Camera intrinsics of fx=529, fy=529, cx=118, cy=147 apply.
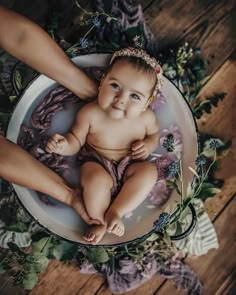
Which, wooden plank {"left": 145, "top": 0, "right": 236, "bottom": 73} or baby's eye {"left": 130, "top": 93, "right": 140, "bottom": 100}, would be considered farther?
wooden plank {"left": 145, "top": 0, "right": 236, "bottom": 73}

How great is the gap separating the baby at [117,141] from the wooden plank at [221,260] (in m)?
0.23

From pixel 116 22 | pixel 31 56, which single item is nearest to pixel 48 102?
pixel 31 56

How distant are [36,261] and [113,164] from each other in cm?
21

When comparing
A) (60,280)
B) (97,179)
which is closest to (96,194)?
(97,179)

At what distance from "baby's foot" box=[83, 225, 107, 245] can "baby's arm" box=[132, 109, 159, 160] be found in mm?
121

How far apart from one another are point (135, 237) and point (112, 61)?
0.91 feet

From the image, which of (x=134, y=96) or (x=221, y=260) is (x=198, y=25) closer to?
(x=134, y=96)

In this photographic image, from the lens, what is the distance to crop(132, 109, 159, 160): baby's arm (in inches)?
32.4

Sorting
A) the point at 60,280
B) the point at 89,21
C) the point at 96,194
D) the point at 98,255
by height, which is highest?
the point at 89,21

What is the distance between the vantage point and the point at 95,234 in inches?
31.4

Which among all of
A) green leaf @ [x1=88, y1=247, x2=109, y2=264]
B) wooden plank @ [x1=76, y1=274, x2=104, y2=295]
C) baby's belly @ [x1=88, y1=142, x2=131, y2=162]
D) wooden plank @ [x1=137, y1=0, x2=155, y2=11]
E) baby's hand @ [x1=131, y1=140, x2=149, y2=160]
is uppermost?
wooden plank @ [x1=137, y1=0, x2=155, y2=11]

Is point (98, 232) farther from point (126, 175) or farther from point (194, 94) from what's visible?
→ point (194, 94)

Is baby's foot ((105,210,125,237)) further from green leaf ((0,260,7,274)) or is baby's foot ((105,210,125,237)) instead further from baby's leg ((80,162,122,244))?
green leaf ((0,260,7,274))

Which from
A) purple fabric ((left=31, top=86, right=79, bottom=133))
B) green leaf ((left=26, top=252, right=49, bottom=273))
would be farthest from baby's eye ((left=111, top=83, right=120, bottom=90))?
green leaf ((left=26, top=252, right=49, bottom=273))
